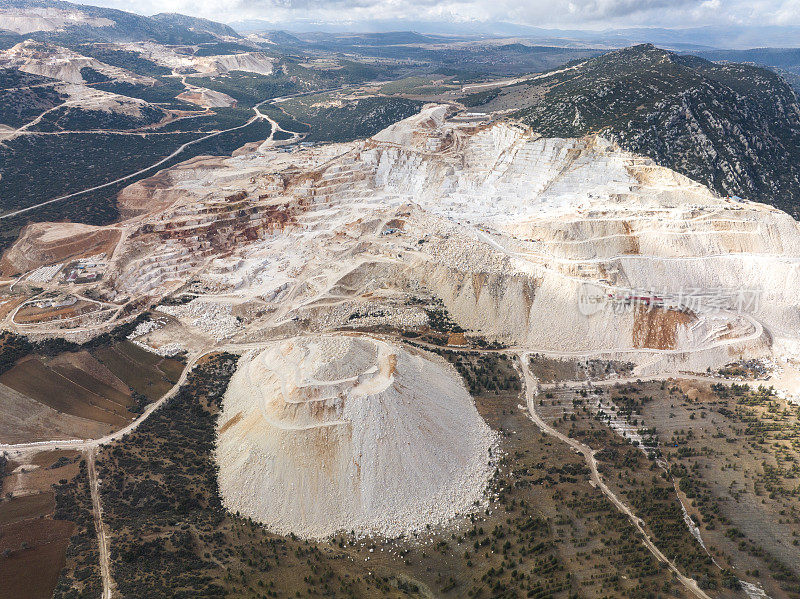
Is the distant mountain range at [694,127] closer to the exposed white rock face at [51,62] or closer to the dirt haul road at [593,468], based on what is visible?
the dirt haul road at [593,468]

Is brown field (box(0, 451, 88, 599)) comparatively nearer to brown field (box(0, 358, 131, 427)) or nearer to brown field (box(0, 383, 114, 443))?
brown field (box(0, 383, 114, 443))

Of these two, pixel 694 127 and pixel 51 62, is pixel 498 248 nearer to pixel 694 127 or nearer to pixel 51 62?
pixel 694 127

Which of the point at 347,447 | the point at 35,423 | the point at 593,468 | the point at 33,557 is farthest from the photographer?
the point at 35,423

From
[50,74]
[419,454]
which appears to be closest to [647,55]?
[419,454]

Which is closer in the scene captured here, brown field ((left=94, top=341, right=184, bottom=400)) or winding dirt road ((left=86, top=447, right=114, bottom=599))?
winding dirt road ((left=86, top=447, right=114, bottom=599))

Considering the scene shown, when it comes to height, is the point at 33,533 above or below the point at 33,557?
below

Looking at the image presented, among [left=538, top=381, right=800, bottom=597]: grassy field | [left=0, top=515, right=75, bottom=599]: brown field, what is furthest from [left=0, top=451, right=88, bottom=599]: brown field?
[left=538, top=381, right=800, bottom=597]: grassy field

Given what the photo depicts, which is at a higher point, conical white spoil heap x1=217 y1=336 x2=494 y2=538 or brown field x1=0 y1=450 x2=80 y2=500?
conical white spoil heap x1=217 y1=336 x2=494 y2=538

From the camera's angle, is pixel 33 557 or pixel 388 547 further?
pixel 388 547

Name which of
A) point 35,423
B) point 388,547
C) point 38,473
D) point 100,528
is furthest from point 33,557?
point 388,547

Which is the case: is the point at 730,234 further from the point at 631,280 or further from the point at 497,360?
the point at 497,360
